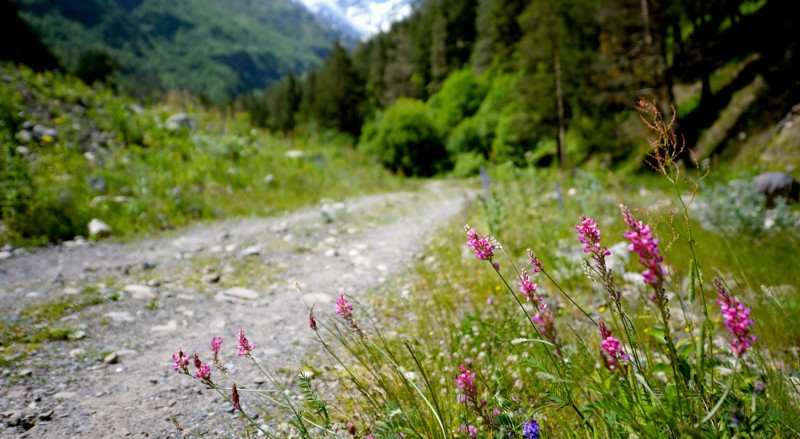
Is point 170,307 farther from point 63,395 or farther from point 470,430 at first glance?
point 470,430

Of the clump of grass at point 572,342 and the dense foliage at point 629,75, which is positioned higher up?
the dense foliage at point 629,75

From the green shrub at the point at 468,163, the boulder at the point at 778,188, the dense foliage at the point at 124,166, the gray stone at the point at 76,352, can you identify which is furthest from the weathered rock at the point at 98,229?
the green shrub at the point at 468,163

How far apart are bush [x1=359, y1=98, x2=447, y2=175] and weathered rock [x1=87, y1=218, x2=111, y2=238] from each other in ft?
71.8

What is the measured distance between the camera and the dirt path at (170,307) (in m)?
2.24

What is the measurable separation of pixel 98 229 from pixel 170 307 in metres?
3.87

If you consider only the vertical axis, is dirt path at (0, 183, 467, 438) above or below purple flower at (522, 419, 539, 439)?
below

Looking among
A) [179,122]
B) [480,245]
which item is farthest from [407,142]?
[480,245]

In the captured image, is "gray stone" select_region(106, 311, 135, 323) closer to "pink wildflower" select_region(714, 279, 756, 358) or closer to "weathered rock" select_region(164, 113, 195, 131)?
"pink wildflower" select_region(714, 279, 756, 358)

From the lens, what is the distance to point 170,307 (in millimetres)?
3930

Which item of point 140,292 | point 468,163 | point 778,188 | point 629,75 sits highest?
point 629,75

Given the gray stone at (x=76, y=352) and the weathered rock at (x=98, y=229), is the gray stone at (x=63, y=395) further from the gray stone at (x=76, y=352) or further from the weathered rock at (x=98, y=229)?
the weathered rock at (x=98, y=229)

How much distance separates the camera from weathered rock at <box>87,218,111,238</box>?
21.0 feet

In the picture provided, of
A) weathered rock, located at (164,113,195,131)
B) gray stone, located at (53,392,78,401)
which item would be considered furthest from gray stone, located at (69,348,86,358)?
weathered rock, located at (164,113,195,131)

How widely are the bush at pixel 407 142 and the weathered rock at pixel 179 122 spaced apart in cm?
1645
